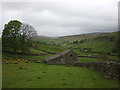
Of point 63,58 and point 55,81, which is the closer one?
point 55,81

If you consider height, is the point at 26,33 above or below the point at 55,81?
above

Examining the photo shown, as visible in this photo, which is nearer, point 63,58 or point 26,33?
point 63,58

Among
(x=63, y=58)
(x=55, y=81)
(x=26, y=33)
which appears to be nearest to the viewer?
(x=55, y=81)

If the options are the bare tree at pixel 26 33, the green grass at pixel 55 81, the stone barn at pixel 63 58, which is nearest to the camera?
the green grass at pixel 55 81

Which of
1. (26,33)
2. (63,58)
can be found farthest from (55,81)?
(26,33)

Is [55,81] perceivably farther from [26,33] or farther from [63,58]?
[26,33]

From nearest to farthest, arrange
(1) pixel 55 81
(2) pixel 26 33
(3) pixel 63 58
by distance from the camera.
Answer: (1) pixel 55 81
(3) pixel 63 58
(2) pixel 26 33

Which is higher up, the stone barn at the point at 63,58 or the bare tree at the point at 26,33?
the bare tree at the point at 26,33

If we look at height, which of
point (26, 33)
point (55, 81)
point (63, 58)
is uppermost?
point (26, 33)

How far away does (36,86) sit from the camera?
32.1 ft

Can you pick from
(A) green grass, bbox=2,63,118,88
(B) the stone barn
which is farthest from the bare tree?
(A) green grass, bbox=2,63,118,88

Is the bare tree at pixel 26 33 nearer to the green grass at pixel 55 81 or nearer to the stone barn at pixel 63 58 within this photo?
the stone barn at pixel 63 58

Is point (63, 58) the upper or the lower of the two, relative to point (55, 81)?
lower

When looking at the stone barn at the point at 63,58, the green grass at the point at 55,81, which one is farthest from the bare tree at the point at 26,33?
the green grass at the point at 55,81
